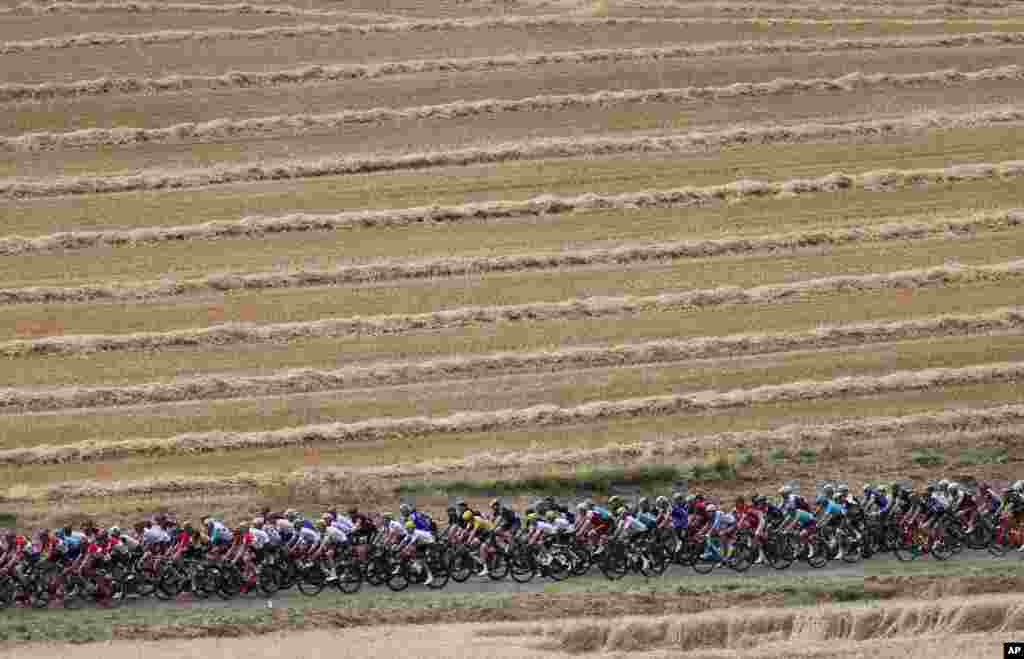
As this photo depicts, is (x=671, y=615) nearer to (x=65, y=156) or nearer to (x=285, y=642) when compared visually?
(x=285, y=642)

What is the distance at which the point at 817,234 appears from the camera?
45469 millimetres

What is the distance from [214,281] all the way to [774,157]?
1584 centimetres

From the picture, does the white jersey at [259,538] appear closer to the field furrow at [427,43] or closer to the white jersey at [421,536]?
the white jersey at [421,536]

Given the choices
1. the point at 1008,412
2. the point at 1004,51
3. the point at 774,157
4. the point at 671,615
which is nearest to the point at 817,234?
the point at 774,157

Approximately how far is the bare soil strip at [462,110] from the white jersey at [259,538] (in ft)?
66.8

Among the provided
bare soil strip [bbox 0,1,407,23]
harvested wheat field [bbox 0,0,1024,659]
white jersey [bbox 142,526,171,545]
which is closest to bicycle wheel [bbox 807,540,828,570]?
harvested wheat field [bbox 0,0,1024,659]

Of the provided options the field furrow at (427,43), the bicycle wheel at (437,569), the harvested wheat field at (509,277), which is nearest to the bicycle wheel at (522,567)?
the harvested wheat field at (509,277)

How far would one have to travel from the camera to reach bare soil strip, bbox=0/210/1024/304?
144ft

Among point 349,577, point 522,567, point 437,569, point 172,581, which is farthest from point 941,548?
point 172,581

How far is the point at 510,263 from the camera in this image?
44531 mm

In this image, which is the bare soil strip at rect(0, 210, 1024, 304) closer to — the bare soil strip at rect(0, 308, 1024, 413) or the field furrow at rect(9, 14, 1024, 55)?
the bare soil strip at rect(0, 308, 1024, 413)

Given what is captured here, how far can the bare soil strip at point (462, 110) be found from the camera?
4994 centimetres

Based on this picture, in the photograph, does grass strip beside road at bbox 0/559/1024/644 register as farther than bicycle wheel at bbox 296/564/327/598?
No

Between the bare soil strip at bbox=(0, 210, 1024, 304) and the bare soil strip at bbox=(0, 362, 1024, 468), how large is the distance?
6387 millimetres
